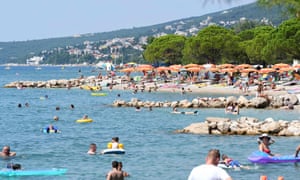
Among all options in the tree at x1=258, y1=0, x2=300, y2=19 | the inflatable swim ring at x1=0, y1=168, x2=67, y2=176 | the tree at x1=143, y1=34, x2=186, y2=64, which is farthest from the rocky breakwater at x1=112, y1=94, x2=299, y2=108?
the tree at x1=143, y1=34, x2=186, y2=64

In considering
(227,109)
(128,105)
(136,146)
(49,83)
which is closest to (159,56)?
(49,83)

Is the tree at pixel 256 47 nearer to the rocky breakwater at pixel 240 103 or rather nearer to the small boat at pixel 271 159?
the rocky breakwater at pixel 240 103

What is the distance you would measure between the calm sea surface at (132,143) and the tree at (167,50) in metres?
52.5

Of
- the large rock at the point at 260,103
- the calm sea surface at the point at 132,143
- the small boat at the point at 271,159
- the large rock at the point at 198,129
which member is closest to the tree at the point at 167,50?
the calm sea surface at the point at 132,143

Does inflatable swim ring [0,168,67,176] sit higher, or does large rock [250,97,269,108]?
large rock [250,97,269,108]

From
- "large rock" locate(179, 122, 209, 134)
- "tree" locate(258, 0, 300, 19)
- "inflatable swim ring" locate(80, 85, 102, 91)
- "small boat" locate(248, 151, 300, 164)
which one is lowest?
"small boat" locate(248, 151, 300, 164)

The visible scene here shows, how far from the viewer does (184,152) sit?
2762cm

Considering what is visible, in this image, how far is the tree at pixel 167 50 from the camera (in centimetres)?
10662

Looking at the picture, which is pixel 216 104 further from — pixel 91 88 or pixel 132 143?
pixel 91 88

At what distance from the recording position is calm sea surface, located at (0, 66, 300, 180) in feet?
75.8

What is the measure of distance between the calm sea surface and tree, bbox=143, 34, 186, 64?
5253 centimetres

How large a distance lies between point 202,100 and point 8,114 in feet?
51.5

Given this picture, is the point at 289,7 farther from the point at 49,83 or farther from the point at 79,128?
the point at 49,83

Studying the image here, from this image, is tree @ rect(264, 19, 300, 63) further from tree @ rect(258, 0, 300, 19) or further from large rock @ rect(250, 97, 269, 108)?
tree @ rect(258, 0, 300, 19)
